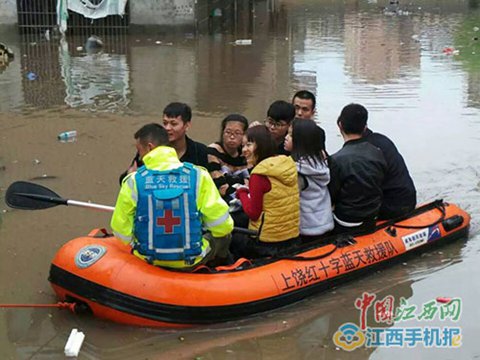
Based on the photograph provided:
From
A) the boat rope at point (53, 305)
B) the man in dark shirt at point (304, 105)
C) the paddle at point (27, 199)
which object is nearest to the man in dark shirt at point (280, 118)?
the man in dark shirt at point (304, 105)

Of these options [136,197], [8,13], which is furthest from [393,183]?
[8,13]

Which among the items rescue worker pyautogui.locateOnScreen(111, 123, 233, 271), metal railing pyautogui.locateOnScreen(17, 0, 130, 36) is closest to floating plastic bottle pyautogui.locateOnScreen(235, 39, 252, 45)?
metal railing pyautogui.locateOnScreen(17, 0, 130, 36)

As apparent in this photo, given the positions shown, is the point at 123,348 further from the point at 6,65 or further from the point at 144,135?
the point at 6,65

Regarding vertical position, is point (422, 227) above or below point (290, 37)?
below

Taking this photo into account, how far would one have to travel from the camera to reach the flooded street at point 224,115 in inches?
188

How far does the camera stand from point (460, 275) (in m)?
5.68

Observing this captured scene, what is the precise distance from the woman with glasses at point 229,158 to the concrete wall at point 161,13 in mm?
13385

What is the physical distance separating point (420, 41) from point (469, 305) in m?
14.7

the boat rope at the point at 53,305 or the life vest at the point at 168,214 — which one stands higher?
the life vest at the point at 168,214

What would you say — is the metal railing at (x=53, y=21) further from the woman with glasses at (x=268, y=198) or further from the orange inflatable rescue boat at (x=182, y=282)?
the orange inflatable rescue boat at (x=182, y=282)

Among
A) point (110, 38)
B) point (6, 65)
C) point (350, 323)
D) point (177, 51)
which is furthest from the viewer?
point (110, 38)

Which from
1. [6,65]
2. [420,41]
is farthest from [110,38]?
[420,41]

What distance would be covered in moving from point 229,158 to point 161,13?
13.5m

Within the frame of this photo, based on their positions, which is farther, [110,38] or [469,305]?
[110,38]
